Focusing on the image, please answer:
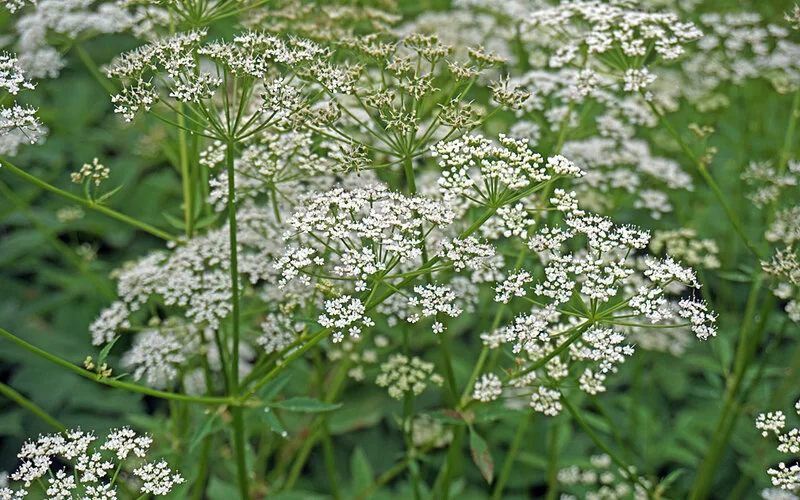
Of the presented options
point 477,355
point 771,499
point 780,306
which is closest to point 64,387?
point 477,355

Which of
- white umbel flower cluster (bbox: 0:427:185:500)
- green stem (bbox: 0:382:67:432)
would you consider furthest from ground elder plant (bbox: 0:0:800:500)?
green stem (bbox: 0:382:67:432)

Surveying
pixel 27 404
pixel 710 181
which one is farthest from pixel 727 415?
pixel 27 404

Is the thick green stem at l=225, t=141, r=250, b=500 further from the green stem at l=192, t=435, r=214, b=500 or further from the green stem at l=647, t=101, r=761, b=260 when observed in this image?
the green stem at l=647, t=101, r=761, b=260

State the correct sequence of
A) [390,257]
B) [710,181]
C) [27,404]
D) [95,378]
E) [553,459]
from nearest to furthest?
[95,378] < [390,257] < [27,404] < [710,181] < [553,459]

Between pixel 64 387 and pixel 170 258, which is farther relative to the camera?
pixel 64 387

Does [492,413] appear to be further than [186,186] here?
No

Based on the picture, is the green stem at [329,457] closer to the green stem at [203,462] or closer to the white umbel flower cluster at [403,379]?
the white umbel flower cluster at [403,379]

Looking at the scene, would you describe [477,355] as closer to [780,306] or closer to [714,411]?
[714,411]

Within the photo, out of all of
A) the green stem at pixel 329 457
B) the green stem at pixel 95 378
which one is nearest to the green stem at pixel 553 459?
the green stem at pixel 329 457

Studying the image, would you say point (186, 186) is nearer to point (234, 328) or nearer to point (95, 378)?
point (234, 328)
